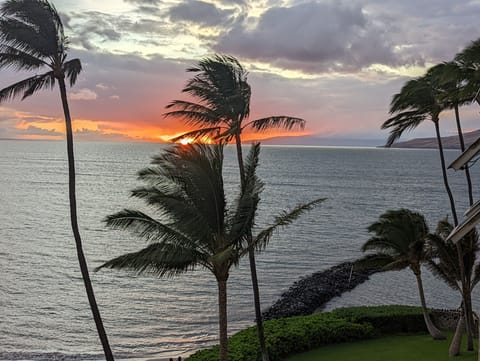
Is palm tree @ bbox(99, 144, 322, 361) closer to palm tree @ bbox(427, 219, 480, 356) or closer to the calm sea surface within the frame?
palm tree @ bbox(427, 219, 480, 356)

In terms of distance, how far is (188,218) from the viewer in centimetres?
1393

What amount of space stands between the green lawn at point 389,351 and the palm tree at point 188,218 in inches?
320

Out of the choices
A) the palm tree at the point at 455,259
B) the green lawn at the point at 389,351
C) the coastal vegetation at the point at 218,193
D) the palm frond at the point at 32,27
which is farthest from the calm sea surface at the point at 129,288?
the palm frond at the point at 32,27

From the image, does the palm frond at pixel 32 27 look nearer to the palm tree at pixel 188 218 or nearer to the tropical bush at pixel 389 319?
the palm tree at pixel 188 218

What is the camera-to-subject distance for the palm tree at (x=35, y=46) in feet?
50.4

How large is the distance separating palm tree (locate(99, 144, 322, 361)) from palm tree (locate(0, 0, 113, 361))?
11.2 feet

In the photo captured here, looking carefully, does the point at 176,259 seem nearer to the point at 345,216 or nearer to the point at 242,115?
the point at 242,115

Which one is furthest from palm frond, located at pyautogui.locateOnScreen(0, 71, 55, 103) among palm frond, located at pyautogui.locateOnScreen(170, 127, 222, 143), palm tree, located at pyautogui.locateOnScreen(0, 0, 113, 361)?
palm frond, located at pyautogui.locateOnScreen(170, 127, 222, 143)

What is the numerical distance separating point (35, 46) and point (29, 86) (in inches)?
50.5

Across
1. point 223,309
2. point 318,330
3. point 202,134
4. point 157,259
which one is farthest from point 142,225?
point 318,330

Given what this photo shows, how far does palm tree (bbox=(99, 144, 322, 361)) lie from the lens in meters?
13.9

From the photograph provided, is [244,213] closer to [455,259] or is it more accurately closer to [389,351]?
[455,259]

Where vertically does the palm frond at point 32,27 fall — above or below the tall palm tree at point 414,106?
above

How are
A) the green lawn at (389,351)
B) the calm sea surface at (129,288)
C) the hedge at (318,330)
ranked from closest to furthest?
the green lawn at (389,351), the hedge at (318,330), the calm sea surface at (129,288)
